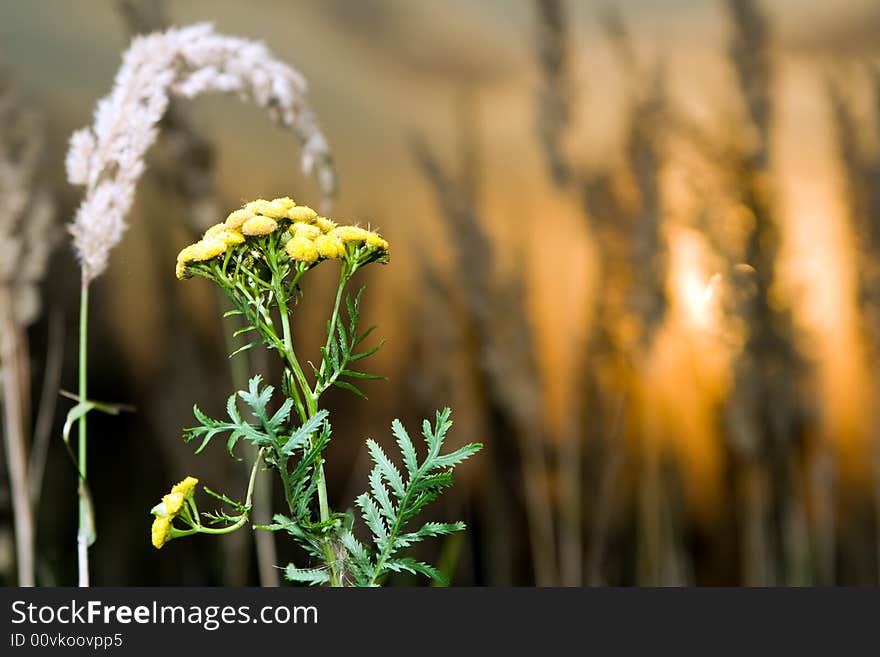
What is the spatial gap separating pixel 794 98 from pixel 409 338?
0.89 meters

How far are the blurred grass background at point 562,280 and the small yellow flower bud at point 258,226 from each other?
0.80 meters

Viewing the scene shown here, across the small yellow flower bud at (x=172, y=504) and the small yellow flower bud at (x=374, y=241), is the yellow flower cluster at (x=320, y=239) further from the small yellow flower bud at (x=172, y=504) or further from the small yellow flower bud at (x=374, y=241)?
the small yellow flower bud at (x=172, y=504)

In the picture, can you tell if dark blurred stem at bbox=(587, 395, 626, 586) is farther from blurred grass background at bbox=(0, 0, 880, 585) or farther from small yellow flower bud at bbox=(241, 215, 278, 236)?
small yellow flower bud at bbox=(241, 215, 278, 236)

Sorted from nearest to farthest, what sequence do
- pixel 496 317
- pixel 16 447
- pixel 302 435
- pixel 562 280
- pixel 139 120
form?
pixel 302 435 → pixel 139 120 → pixel 16 447 → pixel 496 317 → pixel 562 280

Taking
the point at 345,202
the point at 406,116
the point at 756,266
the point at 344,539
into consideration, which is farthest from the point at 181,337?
the point at 756,266

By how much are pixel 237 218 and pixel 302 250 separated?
0.19 ft

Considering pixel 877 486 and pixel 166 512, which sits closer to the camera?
pixel 166 512

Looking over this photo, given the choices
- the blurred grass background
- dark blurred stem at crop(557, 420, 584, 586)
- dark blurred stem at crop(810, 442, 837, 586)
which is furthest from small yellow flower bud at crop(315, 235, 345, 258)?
dark blurred stem at crop(810, 442, 837, 586)

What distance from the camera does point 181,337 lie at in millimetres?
1300

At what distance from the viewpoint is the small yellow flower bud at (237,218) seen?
56 centimetres

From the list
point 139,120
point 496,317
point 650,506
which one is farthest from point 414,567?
point 650,506

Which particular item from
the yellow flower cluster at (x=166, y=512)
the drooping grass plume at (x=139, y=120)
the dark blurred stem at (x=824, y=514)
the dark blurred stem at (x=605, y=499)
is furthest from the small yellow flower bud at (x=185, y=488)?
the dark blurred stem at (x=824, y=514)

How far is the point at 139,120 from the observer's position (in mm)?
743

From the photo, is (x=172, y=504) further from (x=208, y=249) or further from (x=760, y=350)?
(x=760, y=350)
